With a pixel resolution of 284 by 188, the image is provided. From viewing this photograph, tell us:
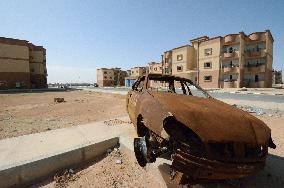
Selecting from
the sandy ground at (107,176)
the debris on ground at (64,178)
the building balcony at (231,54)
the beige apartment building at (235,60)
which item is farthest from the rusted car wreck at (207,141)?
the building balcony at (231,54)

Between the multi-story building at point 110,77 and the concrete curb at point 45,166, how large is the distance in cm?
8299

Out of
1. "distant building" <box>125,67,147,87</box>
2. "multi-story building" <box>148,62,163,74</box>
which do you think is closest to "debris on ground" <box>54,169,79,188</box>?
"multi-story building" <box>148,62,163,74</box>

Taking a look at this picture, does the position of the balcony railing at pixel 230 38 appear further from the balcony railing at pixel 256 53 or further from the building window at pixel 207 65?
the building window at pixel 207 65

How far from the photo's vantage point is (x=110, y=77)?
89125mm

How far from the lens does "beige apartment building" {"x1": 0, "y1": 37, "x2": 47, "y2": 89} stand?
4394cm

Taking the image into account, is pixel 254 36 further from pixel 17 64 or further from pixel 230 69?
pixel 17 64

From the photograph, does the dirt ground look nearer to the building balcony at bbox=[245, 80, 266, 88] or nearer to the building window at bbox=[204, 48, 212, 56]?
the building balcony at bbox=[245, 80, 266, 88]

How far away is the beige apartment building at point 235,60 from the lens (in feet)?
133

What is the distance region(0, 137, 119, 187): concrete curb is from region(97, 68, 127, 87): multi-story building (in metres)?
83.0

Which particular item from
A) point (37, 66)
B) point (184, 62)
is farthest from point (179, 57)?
point (37, 66)

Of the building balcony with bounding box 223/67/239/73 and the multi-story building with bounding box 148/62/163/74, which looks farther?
the multi-story building with bounding box 148/62/163/74

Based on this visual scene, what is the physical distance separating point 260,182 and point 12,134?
6.93 metres

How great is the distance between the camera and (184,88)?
5.34m

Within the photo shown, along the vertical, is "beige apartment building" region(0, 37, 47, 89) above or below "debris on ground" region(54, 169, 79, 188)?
above
